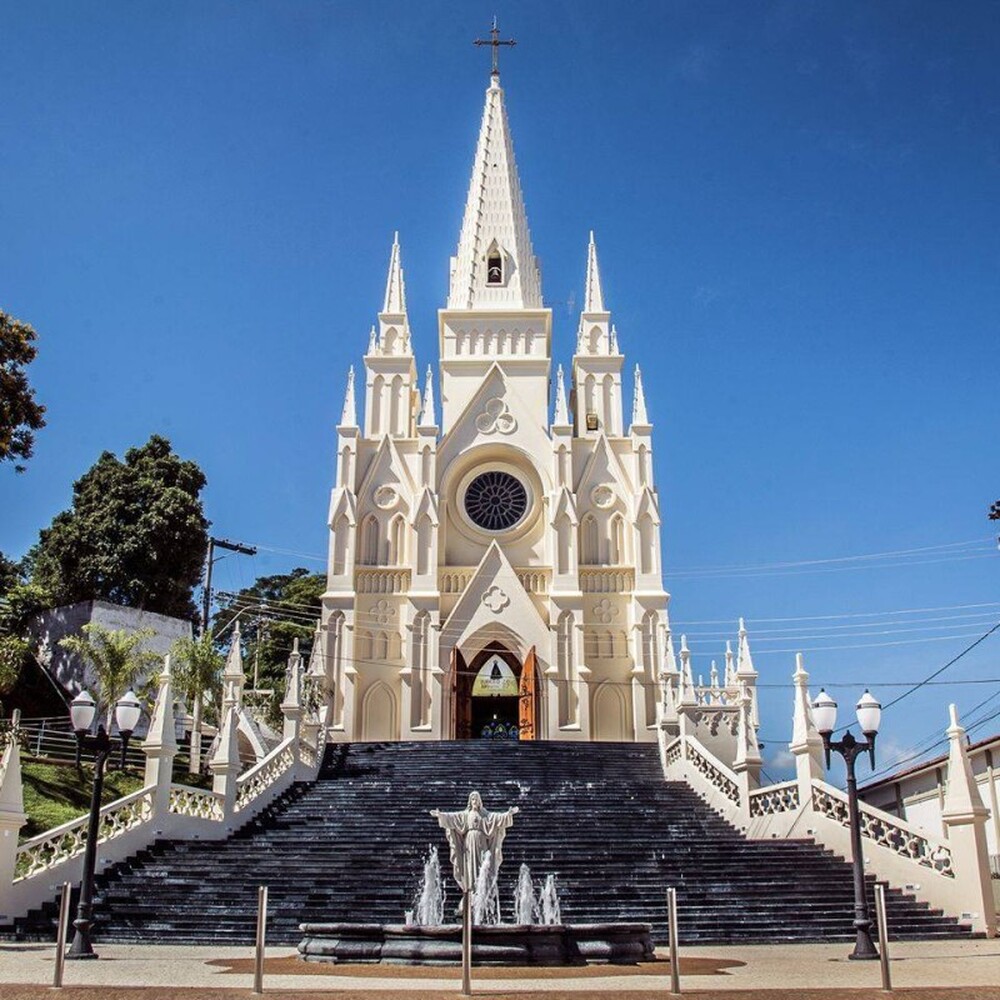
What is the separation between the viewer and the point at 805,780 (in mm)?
19453

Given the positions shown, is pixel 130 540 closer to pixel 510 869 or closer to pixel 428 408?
pixel 428 408

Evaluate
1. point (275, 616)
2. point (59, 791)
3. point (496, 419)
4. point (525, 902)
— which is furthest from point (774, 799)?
point (275, 616)

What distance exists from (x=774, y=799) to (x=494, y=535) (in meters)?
21.4

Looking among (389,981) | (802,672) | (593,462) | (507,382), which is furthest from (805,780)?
(507,382)

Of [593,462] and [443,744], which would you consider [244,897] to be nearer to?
[443,744]

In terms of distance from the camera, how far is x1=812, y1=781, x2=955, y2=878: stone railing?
1638 centimetres

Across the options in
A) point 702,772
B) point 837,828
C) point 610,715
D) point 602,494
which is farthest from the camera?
point 602,494

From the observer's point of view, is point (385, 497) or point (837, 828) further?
point (385, 497)

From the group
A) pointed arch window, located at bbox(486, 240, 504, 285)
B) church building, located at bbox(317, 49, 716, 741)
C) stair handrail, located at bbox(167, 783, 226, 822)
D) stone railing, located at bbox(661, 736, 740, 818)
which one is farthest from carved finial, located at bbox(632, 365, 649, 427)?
stair handrail, located at bbox(167, 783, 226, 822)

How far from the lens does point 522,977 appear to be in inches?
410

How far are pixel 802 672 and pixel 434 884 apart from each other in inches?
308

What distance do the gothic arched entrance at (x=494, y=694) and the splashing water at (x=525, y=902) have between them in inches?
818

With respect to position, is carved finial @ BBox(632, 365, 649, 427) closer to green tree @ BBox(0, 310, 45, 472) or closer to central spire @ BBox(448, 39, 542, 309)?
central spire @ BBox(448, 39, 542, 309)

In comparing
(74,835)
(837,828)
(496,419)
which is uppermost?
(496,419)
